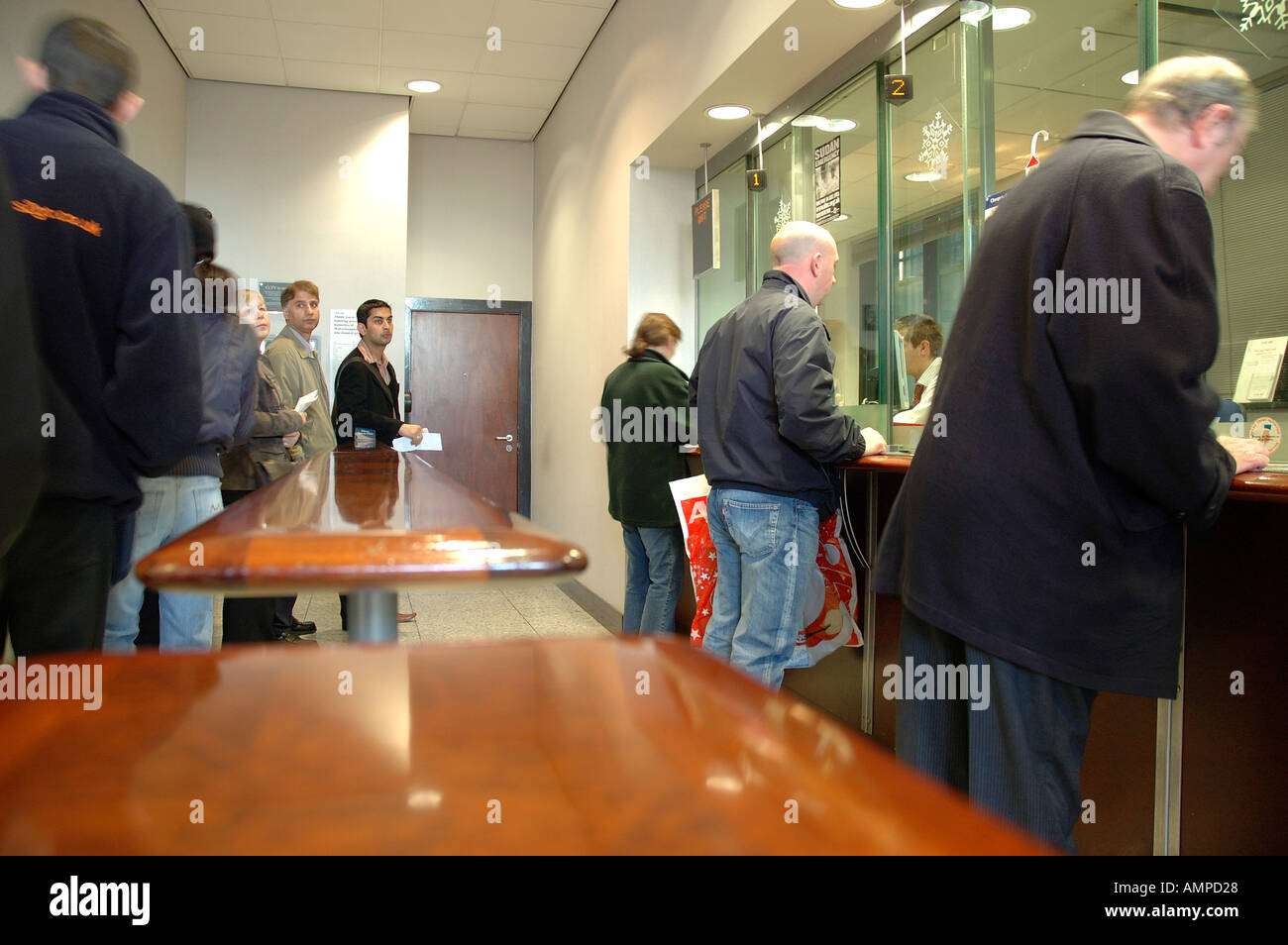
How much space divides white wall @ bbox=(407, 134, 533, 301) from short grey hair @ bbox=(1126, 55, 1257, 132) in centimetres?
645

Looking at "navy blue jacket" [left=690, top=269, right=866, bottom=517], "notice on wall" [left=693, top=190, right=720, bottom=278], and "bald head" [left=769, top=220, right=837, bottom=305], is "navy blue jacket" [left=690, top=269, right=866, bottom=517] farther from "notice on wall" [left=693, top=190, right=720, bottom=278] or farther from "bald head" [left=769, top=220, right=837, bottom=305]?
"notice on wall" [left=693, top=190, right=720, bottom=278]

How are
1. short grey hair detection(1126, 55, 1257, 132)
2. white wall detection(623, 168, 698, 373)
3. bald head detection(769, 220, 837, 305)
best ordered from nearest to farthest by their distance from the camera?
short grey hair detection(1126, 55, 1257, 132)
bald head detection(769, 220, 837, 305)
white wall detection(623, 168, 698, 373)

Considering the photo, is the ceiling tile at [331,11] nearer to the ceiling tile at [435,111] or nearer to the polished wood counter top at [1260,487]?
the ceiling tile at [435,111]

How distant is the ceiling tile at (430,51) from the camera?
5.51 metres

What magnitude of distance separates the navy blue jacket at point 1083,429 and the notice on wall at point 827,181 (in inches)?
92.7

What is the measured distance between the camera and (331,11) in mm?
5184

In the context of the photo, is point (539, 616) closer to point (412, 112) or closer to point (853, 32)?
point (853, 32)

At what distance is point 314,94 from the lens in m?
6.26

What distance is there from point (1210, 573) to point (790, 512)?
1107 millimetres

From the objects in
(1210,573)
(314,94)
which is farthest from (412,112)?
(1210,573)

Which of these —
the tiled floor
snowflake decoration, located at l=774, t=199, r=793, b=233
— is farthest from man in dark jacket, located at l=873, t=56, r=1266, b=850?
the tiled floor

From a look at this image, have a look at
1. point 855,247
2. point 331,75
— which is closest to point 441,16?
point 331,75

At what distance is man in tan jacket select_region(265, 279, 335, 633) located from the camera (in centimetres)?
376

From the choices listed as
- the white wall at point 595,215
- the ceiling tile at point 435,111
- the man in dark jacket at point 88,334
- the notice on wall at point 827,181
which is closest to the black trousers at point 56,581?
the man in dark jacket at point 88,334
